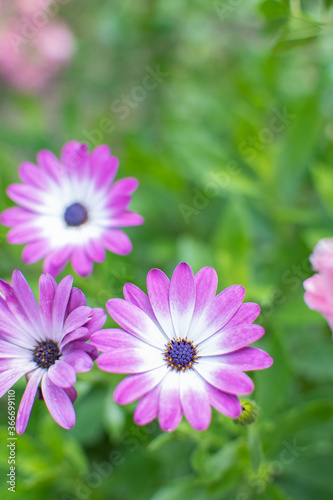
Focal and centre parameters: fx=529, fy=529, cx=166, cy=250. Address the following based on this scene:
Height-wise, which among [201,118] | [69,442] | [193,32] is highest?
[193,32]

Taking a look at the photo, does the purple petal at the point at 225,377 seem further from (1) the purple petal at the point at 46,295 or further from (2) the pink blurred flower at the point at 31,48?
(2) the pink blurred flower at the point at 31,48

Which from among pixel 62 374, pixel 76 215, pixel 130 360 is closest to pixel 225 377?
pixel 130 360

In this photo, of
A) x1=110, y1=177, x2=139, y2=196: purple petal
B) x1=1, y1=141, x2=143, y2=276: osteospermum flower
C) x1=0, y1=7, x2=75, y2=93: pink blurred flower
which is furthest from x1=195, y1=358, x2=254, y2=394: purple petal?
x1=0, y1=7, x2=75, y2=93: pink blurred flower

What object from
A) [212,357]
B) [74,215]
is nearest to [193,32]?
[74,215]

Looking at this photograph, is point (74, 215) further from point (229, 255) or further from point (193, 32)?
point (193, 32)

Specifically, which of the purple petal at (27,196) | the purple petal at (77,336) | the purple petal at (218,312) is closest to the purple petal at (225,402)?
the purple petal at (218,312)

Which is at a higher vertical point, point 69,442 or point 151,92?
point 151,92
